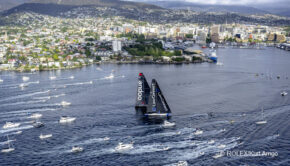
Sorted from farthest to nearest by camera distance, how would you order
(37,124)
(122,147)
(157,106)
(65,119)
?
(157,106), (65,119), (37,124), (122,147)

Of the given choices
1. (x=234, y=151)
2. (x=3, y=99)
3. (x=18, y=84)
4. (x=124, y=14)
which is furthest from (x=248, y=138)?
(x=124, y=14)

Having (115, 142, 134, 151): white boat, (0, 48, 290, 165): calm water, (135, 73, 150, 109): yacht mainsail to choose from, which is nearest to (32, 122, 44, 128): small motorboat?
(0, 48, 290, 165): calm water

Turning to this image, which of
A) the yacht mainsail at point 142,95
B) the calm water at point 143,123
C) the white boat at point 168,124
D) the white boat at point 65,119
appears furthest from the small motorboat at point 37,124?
the white boat at point 168,124

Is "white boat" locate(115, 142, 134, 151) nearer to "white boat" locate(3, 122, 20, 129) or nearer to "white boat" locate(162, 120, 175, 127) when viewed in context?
"white boat" locate(162, 120, 175, 127)

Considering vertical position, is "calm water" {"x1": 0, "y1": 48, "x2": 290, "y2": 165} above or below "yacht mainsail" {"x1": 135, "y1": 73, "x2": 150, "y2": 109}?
below

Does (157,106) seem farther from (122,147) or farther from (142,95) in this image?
(122,147)

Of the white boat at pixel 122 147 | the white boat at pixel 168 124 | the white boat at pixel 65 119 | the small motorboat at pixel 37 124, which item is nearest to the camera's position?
the white boat at pixel 122 147

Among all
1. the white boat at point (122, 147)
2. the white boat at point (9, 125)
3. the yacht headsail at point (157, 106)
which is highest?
the yacht headsail at point (157, 106)

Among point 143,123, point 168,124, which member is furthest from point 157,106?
point 168,124

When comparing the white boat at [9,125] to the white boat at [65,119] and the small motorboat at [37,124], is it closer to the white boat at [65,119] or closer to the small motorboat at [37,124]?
the small motorboat at [37,124]
